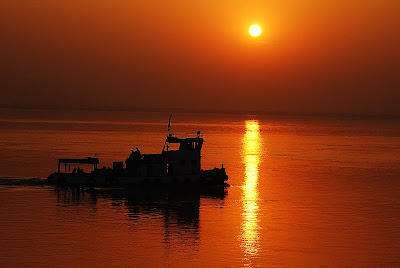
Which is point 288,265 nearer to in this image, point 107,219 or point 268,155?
point 107,219

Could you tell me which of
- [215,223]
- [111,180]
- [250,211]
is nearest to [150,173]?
[111,180]

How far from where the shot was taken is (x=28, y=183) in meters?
78.2

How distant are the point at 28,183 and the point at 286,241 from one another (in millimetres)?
38616

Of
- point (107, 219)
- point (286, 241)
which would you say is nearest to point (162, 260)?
point (286, 241)

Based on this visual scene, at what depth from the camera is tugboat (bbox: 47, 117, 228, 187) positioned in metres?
77.0

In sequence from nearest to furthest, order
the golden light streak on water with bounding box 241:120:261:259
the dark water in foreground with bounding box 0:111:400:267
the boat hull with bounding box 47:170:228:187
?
the dark water in foreground with bounding box 0:111:400:267 < the golden light streak on water with bounding box 241:120:261:259 < the boat hull with bounding box 47:170:228:187

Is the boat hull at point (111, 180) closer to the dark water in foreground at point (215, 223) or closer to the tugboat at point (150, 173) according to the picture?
the tugboat at point (150, 173)

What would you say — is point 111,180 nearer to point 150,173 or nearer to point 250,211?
point 150,173

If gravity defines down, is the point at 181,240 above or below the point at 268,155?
below

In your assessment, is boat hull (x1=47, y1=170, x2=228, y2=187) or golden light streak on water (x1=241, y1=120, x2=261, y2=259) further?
boat hull (x1=47, y1=170, x2=228, y2=187)

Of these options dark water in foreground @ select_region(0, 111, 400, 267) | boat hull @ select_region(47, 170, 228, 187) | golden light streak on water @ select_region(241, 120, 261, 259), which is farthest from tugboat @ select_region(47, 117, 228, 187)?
golden light streak on water @ select_region(241, 120, 261, 259)

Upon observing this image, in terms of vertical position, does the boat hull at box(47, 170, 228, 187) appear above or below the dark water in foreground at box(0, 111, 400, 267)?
above

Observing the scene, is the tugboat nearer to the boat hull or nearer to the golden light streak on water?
the boat hull

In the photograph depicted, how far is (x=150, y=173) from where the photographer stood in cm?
7775
